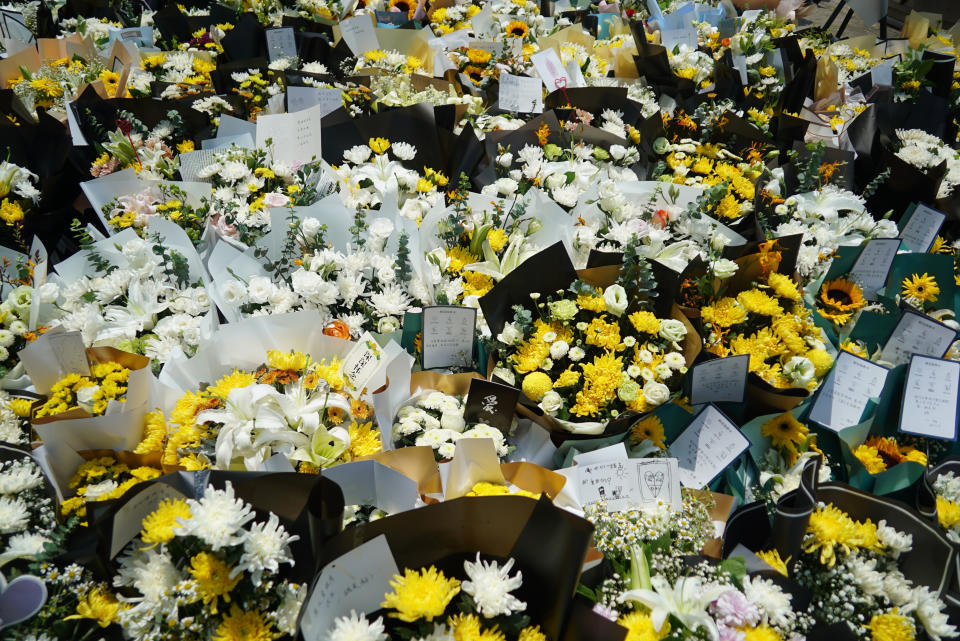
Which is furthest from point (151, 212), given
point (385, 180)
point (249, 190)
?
point (385, 180)

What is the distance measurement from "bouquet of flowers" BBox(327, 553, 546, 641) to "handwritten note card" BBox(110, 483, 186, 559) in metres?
0.42

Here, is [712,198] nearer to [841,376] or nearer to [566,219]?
[566,219]

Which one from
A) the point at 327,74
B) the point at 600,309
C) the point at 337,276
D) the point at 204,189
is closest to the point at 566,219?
the point at 600,309

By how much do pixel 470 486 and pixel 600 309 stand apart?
62 cm

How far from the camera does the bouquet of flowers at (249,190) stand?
1.95 m

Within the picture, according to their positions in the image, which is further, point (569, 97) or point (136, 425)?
point (569, 97)

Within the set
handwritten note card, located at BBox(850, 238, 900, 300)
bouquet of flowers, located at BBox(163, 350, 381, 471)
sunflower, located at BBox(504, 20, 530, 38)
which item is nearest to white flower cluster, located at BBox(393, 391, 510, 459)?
bouquet of flowers, located at BBox(163, 350, 381, 471)

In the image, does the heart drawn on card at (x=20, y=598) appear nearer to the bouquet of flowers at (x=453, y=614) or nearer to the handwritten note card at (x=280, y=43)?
the bouquet of flowers at (x=453, y=614)

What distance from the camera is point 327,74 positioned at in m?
2.87

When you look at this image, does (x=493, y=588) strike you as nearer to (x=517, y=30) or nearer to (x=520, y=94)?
(x=520, y=94)

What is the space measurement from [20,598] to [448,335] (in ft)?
3.54

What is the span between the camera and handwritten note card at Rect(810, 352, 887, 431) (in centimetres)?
168

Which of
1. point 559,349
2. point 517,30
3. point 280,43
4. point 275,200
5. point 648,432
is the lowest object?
point 648,432

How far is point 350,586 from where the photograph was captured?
3.36ft
